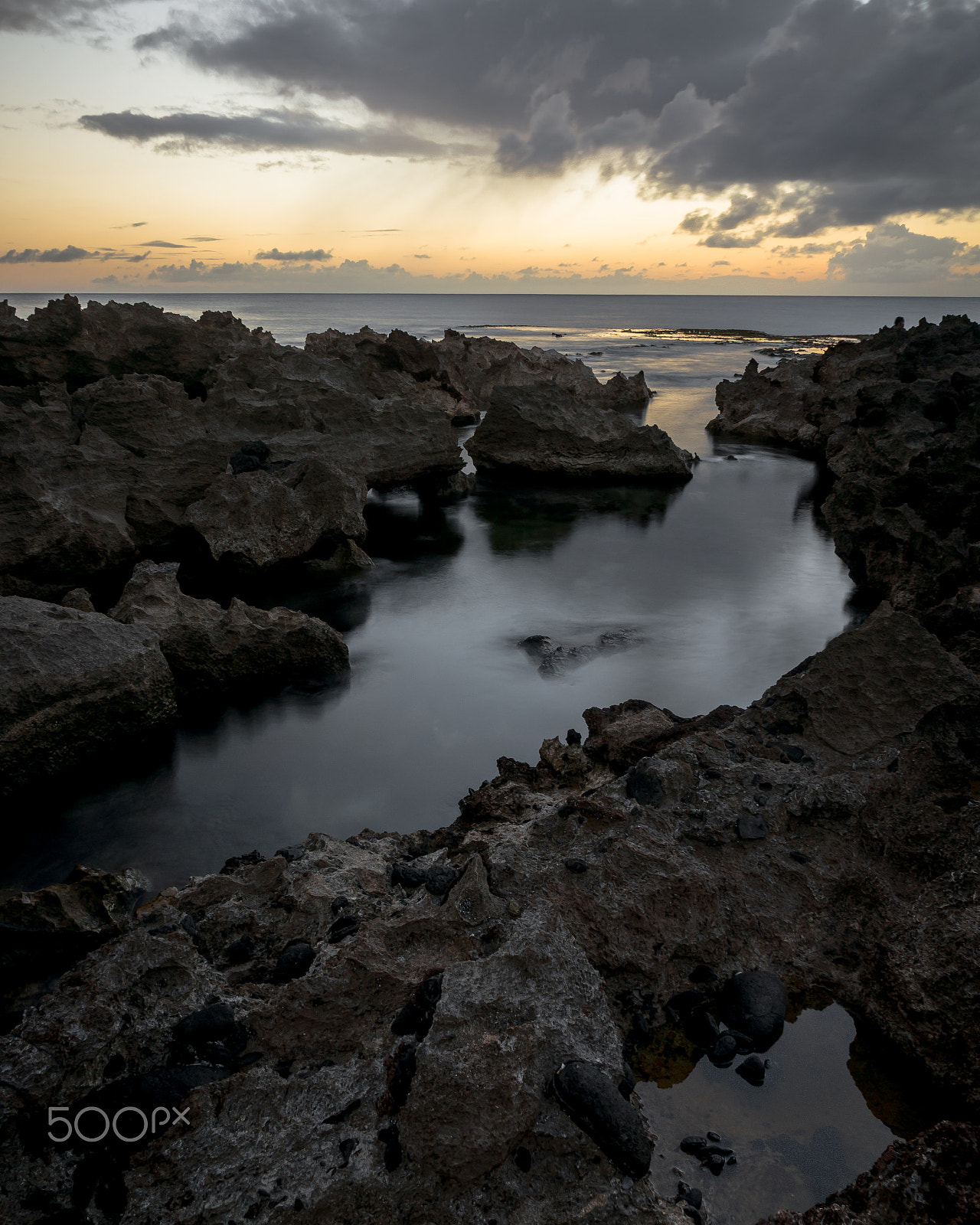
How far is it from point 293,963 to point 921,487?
8.89 meters

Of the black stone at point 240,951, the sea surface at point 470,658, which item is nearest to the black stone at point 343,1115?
the black stone at point 240,951

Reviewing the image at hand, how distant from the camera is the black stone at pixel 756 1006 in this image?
2.86 m

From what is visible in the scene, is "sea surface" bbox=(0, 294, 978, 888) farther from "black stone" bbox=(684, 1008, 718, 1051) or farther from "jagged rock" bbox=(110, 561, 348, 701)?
"black stone" bbox=(684, 1008, 718, 1051)

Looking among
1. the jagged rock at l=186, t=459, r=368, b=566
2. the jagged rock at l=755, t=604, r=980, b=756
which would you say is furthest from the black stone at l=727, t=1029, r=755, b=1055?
the jagged rock at l=186, t=459, r=368, b=566

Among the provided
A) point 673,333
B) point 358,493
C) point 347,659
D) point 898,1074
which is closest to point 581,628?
point 347,659

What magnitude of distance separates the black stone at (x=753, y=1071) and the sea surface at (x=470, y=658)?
115 inches

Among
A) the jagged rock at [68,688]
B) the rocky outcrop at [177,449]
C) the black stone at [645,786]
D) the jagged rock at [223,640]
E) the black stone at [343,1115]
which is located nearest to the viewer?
the black stone at [343,1115]

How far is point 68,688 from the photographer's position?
17.7ft

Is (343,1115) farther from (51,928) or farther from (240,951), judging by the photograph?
(51,928)

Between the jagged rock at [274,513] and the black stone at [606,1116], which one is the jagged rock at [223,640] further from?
the black stone at [606,1116]

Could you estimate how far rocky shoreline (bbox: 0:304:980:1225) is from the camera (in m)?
2.10

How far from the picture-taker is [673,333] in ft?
291

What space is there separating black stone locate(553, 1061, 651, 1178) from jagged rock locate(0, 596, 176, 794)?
467 cm

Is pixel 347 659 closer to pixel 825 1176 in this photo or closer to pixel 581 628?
pixel 581 628
